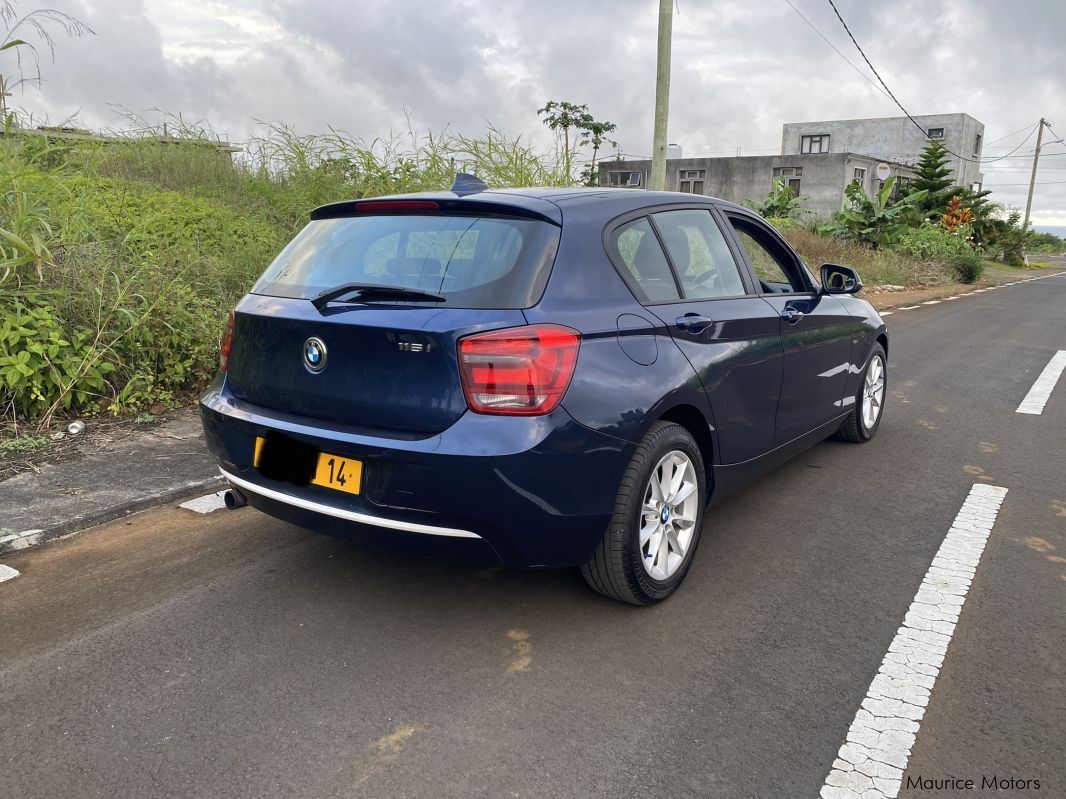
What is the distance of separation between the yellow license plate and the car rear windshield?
1.89 ft

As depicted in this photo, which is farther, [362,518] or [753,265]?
[753,265]

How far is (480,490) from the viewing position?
2.56 m

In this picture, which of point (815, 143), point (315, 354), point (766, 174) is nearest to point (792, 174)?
point (766, 174)

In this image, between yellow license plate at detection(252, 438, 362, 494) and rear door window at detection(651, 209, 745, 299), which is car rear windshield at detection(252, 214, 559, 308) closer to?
yellow license plate at detection(252, 438, 362, 494)

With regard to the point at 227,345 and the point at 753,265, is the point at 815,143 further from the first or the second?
the point at 227,345

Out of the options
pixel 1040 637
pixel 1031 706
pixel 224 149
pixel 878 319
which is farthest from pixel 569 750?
pixel 224 149

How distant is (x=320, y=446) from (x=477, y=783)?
1.21 m

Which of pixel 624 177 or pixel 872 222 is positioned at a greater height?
pixel 624 177

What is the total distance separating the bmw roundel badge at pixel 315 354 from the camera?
9.26ft

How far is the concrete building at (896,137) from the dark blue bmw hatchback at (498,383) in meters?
56.3

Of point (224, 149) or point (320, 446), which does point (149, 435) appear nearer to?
point (320, 446)

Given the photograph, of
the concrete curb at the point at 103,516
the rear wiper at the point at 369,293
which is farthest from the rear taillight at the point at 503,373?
the concrete curb at the point at 103,516

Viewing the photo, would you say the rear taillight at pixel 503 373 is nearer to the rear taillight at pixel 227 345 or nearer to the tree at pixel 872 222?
the rear taillight at pixel 227 345

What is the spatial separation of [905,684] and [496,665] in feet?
4.32
